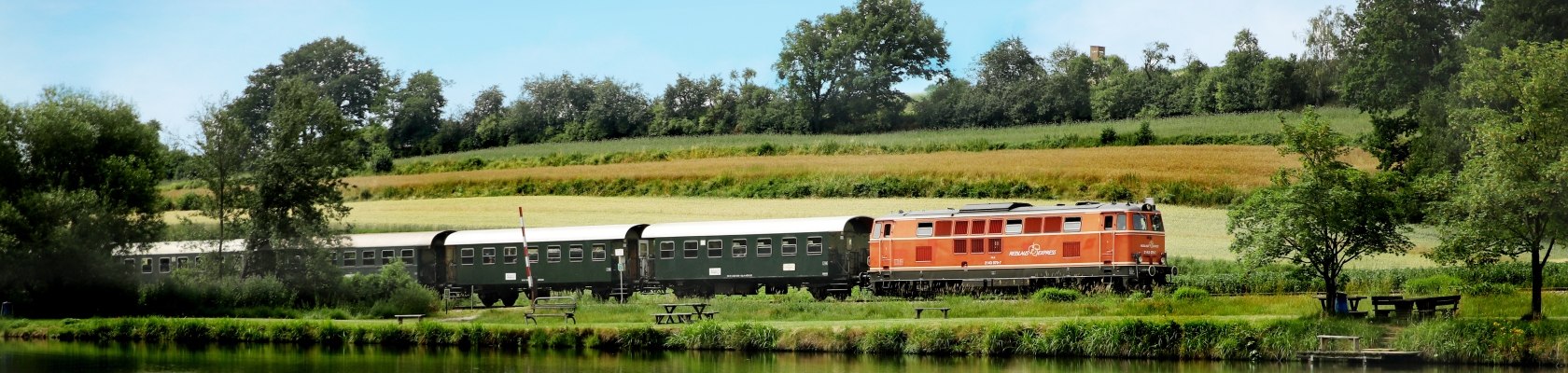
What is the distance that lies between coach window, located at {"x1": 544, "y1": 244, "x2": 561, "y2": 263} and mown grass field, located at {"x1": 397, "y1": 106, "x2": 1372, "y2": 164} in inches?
1539

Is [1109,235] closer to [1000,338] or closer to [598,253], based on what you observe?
[1000,338]

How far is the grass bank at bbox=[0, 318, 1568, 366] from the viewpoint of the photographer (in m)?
25.7

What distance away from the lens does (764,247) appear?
1625 inches

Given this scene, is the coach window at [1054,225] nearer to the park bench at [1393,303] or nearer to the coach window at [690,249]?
the park bench at [1393,303]

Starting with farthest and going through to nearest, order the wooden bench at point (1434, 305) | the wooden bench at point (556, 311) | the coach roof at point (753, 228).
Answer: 1. the coach roof at point (753, 228)
2. the wooden bench at point (556, 311)
3. the wooden bench at point (1434, 305)

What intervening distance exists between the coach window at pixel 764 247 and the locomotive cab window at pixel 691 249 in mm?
2150

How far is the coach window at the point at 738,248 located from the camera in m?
41.7

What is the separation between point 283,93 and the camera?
44.1 m

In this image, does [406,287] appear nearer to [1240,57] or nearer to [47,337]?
[47,337]

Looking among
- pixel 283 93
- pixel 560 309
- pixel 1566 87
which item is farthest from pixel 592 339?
pixel 1566 87

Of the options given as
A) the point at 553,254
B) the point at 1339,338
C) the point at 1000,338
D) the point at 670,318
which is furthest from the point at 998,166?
the point at 1339,338

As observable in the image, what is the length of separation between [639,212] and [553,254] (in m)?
16.7

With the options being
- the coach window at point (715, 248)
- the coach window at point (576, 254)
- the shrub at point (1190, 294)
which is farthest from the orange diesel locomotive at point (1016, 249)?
the coach window at point (576, 254)

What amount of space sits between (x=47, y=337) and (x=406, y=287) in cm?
900
